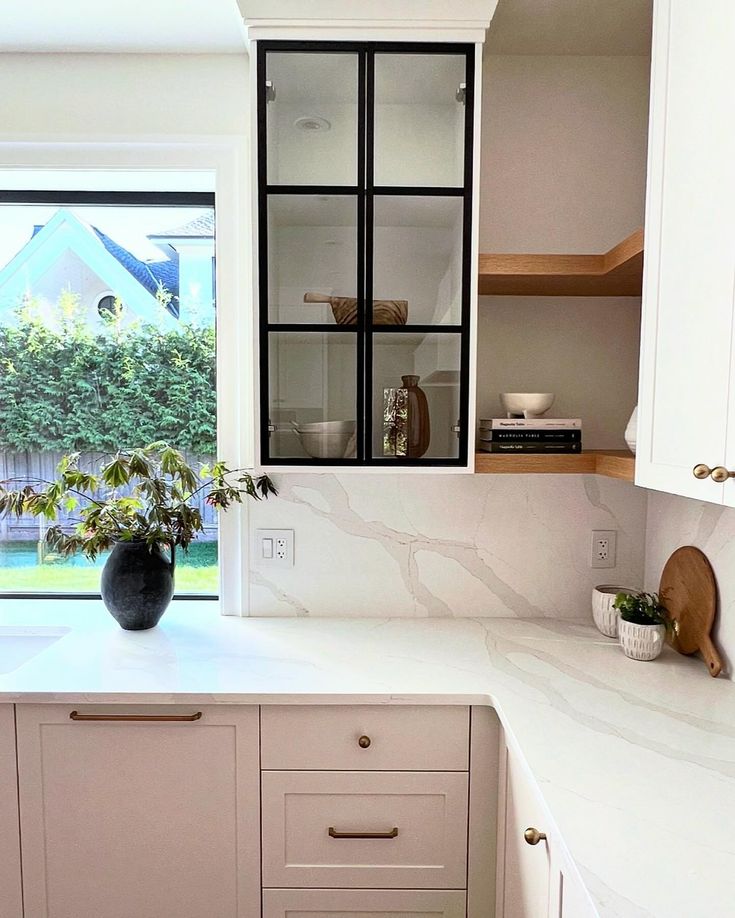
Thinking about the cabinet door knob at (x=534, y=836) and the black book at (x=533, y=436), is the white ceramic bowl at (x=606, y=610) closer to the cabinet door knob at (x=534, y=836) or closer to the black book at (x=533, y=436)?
the black book at (x=533, y=436)

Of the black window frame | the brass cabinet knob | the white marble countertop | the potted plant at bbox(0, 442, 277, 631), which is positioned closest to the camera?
the white marble countertop

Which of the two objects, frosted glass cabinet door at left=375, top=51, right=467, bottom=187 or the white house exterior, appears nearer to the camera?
frosted glass cabinet door at left=375, top=51, right=467, bottom=187

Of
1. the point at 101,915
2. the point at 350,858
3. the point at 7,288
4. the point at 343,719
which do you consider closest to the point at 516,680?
the point at 343,719

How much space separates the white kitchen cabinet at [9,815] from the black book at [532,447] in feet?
4.27

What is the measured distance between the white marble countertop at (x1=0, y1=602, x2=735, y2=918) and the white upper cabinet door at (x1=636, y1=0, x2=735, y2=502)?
1.57ft

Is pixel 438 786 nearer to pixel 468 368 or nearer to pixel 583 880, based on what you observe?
pixel 583 880

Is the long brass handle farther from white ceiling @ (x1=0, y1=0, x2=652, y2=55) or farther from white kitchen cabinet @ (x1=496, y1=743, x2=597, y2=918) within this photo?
white ceiling @ (x1=0, y1=0, x2=652, y2=55)

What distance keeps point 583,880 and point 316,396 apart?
1184 mm

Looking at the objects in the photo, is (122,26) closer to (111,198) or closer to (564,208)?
(111,198)

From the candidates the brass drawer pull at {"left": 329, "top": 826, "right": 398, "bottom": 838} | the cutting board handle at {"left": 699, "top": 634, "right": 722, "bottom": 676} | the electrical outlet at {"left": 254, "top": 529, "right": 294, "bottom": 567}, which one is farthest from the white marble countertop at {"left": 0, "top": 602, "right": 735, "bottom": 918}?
the brass drawer pull at {"left": 329, "top": 826, "right": 398, "bottom": 838}

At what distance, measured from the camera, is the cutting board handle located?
1599 millimetres

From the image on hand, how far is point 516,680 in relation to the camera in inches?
61.3

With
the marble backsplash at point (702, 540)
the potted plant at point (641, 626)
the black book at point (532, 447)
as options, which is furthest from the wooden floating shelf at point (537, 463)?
the potted plant at point (641, 626)

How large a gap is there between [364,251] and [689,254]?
0.78m
